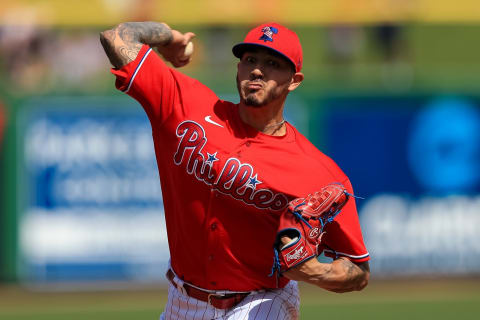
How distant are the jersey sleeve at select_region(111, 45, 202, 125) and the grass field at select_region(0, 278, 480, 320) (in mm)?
4265

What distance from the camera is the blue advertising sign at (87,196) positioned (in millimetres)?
9211

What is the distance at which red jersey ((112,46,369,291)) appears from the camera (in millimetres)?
4152

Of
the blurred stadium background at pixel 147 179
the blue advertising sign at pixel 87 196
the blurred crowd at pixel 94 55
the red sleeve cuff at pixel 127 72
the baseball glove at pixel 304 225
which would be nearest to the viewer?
the baseball glove at pixel 304 225

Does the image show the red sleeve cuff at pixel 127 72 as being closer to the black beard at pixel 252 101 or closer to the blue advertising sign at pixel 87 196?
the black beard at pixel 252 101

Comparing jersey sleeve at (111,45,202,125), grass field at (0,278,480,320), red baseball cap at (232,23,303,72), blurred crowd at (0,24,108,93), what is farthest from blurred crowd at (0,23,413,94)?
red baseball cap at (232,23,303,72)

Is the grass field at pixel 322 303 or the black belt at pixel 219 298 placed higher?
the black belt at pixel 219 298

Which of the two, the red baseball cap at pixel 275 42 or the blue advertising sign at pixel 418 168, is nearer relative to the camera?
the red baseball cap at pixel 275 42

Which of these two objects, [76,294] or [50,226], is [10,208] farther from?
[76,294]

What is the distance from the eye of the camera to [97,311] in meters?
8.23

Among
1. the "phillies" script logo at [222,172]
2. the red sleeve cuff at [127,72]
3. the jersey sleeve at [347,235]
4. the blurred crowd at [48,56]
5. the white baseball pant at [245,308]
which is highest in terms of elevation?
the blurred crowd at [48,56]

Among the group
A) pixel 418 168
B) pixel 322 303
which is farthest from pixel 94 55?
pixel 322 303

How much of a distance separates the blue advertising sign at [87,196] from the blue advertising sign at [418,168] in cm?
222

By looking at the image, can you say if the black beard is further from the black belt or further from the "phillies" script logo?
the black belt

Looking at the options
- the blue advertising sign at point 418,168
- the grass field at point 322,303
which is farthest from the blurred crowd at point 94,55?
the grass field at point 322,303
